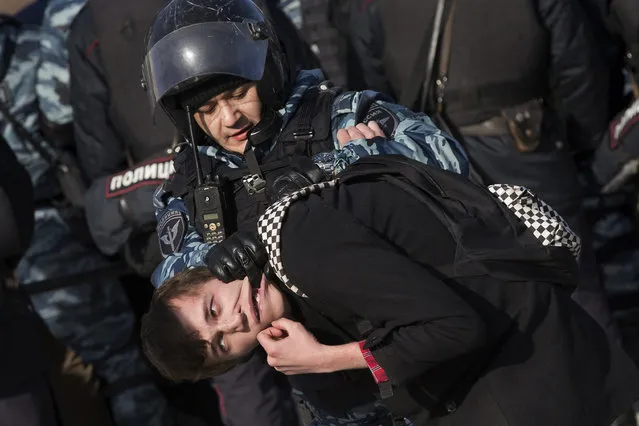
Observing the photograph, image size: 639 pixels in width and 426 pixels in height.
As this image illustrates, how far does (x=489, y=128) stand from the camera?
4164mm

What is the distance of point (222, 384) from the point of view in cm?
396

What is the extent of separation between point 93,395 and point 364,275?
267cm

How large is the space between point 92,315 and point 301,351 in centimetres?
235

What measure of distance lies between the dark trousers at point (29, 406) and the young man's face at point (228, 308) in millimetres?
1626

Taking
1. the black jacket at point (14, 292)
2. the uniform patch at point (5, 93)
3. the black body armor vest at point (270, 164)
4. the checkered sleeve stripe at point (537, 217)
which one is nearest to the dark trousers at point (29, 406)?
the black jacket at point (14, 292)

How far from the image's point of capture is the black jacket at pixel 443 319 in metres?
2.23

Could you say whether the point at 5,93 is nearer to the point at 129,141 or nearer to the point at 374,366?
the point at 129,141

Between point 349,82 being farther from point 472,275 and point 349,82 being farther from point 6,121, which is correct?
point 472,275

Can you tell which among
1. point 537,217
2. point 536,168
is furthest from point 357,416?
point 536,168

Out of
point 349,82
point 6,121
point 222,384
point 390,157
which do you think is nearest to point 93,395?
point 222,384

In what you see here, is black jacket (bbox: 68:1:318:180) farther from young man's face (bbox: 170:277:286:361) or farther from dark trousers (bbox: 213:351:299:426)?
young man's face (bbox: 170:277:286:361)

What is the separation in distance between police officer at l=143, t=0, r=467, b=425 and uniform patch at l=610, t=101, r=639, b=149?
1138mm

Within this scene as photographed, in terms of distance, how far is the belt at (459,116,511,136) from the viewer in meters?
4.14

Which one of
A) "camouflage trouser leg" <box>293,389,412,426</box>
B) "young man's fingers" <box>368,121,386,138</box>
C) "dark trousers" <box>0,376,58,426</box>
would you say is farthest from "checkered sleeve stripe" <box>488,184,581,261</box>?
"dark trousers" <box>0,376,58,426</box>
